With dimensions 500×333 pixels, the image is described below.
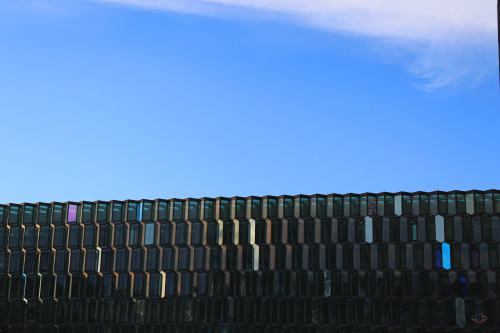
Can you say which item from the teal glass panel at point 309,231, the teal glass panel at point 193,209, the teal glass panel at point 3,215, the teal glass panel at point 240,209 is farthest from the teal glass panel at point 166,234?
the teal glass panel at point 3,215

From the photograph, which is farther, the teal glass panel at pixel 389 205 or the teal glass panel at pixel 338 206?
the teal glass panel at pixel 338 206

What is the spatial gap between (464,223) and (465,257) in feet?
9.71

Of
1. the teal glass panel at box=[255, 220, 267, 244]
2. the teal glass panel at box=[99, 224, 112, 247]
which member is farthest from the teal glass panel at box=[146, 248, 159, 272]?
the teal glass panel at box=[255, 220, 267, 244]

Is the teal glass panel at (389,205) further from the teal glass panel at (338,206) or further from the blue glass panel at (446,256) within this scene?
the blue glass panel at (446,256)

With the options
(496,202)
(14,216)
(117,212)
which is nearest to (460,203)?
(496,202)

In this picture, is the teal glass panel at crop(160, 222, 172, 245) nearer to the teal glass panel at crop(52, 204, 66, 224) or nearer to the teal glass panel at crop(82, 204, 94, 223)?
the teal glass panel at crop(82, 204, 94, 223)

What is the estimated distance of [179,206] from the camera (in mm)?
72625

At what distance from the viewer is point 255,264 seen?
68.9m

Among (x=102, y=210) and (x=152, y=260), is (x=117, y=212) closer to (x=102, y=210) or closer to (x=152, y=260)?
(x=102, y=210)

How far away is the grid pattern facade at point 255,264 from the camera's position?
62.0m

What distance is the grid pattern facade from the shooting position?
2440 inches

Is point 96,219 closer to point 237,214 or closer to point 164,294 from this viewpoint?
point 164,294

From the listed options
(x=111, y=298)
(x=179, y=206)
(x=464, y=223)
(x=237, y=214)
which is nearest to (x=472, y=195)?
(x=464, y=223)

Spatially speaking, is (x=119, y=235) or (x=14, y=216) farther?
(x=14, y=216)
